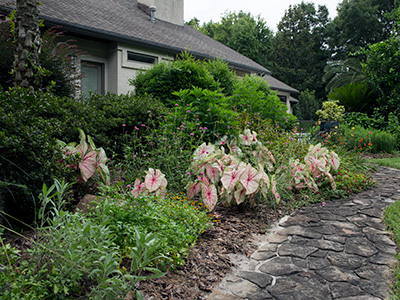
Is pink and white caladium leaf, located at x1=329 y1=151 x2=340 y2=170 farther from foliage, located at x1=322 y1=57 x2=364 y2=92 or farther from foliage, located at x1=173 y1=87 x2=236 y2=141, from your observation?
Result: foliage, located at x1=322 y1=57 x2=364 y2=92

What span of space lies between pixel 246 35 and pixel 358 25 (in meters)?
15.2

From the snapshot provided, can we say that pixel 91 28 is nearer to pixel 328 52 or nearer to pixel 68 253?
pixel 68 253

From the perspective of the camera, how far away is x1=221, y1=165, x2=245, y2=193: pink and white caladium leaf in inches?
136

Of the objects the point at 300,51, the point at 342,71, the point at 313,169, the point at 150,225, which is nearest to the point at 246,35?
the point at 342,71

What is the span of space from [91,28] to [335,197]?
288 inches

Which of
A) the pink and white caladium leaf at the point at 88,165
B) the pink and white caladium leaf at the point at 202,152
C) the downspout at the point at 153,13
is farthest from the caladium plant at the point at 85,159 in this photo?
the downspout at the point at 153,13

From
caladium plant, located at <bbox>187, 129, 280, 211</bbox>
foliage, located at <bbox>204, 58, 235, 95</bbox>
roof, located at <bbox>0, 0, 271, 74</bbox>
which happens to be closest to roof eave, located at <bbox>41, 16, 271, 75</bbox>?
roof, located at <bbox>0, 0, 271, 74</bbox>

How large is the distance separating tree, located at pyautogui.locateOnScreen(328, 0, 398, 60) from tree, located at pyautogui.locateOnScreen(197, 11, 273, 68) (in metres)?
8.06

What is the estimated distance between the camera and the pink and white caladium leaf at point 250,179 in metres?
3.39

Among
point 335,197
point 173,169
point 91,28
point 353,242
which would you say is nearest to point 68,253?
point 173,169

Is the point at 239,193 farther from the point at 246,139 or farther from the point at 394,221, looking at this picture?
the point at 394,221

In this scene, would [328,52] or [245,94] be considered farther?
[328,52]

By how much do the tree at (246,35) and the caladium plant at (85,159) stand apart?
2544cm

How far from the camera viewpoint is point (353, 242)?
306 cm
